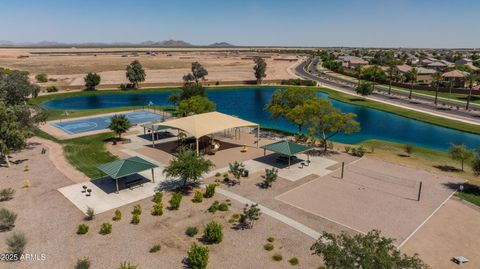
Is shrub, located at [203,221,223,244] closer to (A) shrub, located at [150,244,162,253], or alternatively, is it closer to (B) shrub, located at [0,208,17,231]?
(A) shrub, located at [150,244,162,253]

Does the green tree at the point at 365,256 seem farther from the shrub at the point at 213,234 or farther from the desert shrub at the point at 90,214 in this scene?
the desert shrub at the point at 90,214

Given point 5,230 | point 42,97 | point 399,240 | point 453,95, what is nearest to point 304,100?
point 399,240

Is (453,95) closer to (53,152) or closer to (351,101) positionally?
(351,101)

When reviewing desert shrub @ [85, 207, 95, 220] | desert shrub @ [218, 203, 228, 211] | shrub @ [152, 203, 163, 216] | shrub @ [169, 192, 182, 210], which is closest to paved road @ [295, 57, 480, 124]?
desert shrub @ [218, 203, 228, 211]

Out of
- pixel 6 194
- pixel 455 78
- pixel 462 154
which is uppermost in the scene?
pixel 455 78

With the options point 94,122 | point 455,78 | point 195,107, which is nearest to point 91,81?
point 94,122

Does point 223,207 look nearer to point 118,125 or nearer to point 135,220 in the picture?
point 135,220
